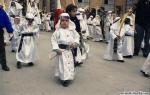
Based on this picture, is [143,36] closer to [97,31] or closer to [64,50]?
[64,50]

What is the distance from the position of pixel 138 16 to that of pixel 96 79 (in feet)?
14.5

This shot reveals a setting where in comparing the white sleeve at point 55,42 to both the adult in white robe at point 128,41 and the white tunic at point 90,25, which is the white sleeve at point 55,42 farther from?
the white tunic at point 90,25

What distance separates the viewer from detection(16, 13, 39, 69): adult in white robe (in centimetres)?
1070

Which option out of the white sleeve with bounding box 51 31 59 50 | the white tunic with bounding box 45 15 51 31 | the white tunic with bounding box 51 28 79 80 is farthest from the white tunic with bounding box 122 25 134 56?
the white tunic with bounding box 45 15 51 31

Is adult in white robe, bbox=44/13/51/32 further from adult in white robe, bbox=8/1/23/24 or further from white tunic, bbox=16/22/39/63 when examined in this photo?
white tunic, bbox=16/22/39/63

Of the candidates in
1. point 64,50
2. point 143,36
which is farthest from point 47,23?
point 64,50

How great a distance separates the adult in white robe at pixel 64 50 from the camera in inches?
339

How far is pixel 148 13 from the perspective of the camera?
13.2 m

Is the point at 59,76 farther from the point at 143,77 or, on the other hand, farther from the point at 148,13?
the point at 148,13

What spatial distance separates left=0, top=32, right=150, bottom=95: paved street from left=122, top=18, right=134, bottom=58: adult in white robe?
108cm

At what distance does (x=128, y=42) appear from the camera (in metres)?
13.5

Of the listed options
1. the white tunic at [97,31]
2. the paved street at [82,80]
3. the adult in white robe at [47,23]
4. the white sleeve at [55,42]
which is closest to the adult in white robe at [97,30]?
the white tunic at [97,31]

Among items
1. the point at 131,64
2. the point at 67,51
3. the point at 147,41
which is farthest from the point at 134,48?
the point at 67,51

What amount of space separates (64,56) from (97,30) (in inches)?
431
